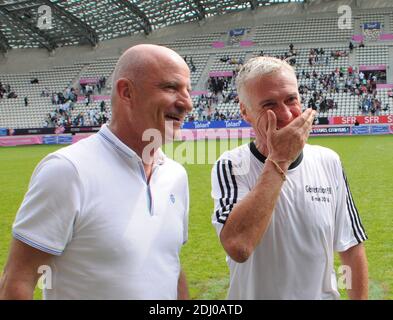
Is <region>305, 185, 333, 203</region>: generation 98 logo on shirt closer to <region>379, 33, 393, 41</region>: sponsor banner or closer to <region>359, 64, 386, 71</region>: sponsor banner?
<region>359, 64, 386, 71</region>: sponsor banner

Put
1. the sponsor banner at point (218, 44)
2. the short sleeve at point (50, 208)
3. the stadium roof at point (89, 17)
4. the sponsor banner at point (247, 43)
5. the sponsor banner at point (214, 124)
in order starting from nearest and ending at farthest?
the short sleeve at point (50, 208) < the sponsor banner at point (214, 124) < the stadium roof at point (89, 17) < the sponsor banner at point (247, 43) < the sponsor banner at point (218, 44)

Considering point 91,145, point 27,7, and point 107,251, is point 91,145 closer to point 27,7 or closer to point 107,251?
point 107,251

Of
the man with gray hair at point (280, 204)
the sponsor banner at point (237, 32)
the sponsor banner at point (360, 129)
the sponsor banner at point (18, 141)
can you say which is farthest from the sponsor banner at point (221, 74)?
the man with gray hair at point (280, 204)

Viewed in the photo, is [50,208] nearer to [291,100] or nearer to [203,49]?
[291,100]

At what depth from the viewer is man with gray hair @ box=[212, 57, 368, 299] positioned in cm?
203

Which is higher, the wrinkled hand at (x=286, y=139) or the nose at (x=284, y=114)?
the nose at (x=284, y=114)

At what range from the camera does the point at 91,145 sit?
2.18 meters

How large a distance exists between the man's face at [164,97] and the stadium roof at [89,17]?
44.8 meters

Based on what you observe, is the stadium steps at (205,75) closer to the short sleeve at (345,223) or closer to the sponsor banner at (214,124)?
the sponsor banner at (214,124)

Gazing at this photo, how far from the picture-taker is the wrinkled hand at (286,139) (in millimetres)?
2049

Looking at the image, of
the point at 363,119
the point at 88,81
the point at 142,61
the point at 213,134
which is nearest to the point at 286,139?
the point at 142,61

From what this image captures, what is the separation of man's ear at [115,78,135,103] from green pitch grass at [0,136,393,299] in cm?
360

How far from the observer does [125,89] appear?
2.21m
